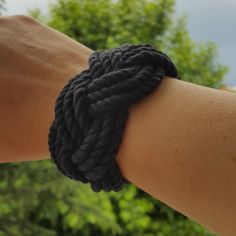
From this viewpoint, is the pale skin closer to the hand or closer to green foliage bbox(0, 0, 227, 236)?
the hand

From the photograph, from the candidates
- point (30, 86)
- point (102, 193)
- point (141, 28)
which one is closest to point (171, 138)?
point (30, 86)

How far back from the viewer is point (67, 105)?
726 mm

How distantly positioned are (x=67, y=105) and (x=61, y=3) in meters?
3.51

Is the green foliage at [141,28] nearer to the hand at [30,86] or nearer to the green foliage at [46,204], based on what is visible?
the green foliage at [46,204]

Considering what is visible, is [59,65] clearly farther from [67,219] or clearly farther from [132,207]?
[132,207]

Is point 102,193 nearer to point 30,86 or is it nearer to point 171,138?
point 30,86

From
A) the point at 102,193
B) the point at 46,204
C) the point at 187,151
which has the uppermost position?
the point at 187,151

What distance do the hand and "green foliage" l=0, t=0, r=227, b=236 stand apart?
1643 mm

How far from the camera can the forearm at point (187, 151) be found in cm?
60

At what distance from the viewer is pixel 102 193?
3053 millimetres

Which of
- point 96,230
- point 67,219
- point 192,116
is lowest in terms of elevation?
point 96,230

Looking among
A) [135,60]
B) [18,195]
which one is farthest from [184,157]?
[18,195]

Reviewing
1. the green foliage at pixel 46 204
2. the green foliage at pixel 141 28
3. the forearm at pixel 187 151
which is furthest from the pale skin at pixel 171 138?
the green foliage at pixel 141 28

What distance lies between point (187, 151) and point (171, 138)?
3 cm
